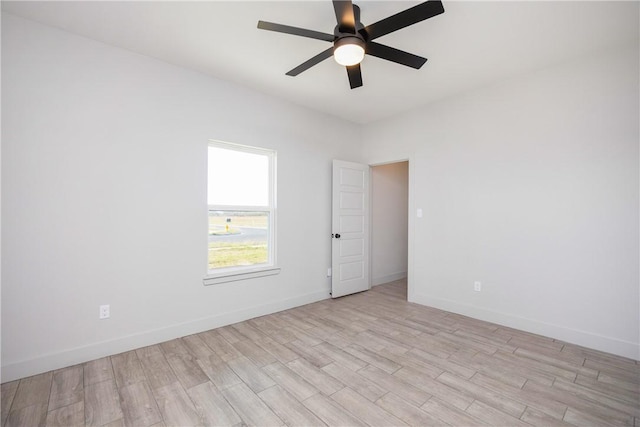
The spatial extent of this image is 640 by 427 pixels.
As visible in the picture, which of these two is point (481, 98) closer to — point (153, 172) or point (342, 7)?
point (342, 7)

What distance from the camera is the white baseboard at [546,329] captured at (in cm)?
263

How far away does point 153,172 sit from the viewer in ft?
9.50

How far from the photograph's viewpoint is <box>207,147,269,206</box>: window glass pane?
341 centimetres

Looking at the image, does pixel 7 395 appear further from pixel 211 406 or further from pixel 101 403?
pixel 211 406

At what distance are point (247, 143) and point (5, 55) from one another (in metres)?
2.07

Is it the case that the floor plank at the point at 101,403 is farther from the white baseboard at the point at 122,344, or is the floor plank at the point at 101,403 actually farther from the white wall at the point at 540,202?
the white wall at the point at 540,202

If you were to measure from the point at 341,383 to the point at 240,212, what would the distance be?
2247 millimetres

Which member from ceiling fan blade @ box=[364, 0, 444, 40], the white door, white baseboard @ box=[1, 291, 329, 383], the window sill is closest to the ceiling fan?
ceiling fan blade @ box=[364, 0, 444, 40]

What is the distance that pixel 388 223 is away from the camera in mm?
5496

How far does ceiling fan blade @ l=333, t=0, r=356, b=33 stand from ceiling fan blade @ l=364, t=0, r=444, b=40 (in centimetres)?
11

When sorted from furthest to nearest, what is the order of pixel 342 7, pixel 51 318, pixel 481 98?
1. pixel 481 98
2. pixel 51 318
3. pixel 342 7

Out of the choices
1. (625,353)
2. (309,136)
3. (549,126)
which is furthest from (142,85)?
(625,353)

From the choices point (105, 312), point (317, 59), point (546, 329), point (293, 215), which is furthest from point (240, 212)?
point (546, 329)

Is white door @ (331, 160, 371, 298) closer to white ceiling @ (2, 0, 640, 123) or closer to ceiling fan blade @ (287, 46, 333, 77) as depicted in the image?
white ceiling @ (2, 0, 640, 123)
